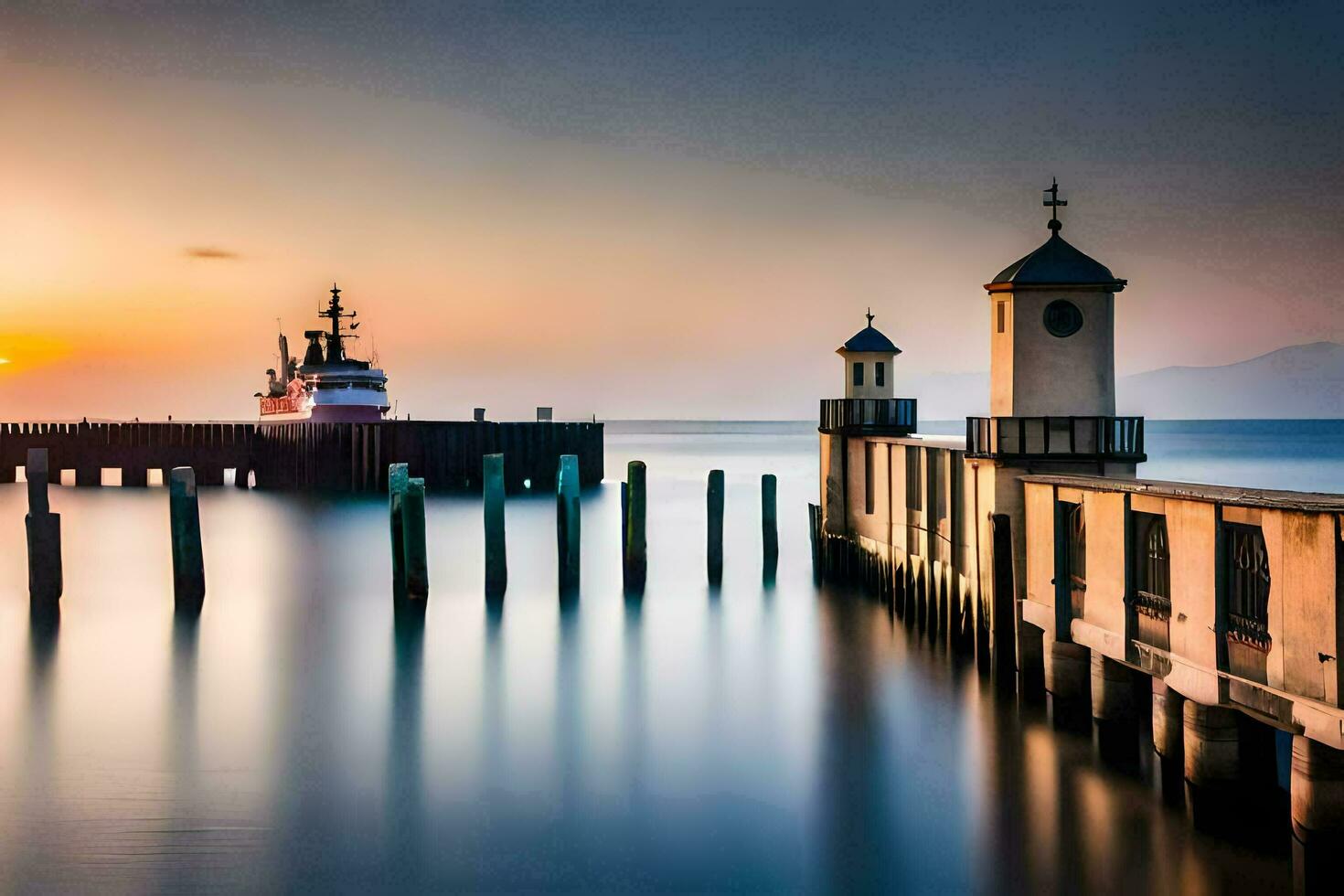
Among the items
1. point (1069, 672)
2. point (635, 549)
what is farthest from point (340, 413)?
point (1069, 672)

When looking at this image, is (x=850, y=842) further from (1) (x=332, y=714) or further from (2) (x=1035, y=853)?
(1) (x=332, y=714)

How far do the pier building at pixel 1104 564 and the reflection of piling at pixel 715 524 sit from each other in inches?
131

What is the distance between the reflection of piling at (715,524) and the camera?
23.7 m

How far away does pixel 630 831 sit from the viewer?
11383 mm

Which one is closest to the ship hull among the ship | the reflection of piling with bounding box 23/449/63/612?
the ship

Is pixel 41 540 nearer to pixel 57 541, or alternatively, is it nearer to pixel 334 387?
pixel 57 541

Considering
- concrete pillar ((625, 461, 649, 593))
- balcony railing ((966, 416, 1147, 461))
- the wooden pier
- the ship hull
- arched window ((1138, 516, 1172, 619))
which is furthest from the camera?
the ship hull

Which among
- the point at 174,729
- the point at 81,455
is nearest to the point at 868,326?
the point at 174,729

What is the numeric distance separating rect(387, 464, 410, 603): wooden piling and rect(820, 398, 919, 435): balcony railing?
978 centimetres

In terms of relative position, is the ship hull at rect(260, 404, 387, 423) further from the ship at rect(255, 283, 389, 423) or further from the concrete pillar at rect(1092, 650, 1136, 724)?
the concrete pillar at rect(1092, 650, 1136, 724)

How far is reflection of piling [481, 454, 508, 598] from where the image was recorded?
822 inches

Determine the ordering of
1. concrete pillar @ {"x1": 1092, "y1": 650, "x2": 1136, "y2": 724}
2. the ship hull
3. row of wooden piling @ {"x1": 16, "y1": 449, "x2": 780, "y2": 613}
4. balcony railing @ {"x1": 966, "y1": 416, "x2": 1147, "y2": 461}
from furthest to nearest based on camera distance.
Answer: the ship hull < row of wooden piling @ {"x1": 16, "y1": 449, "x2": 780, "y2": 613} < balcony railing @ {"x1": 966, "y1": 416, "x2": 1147, "y2": 461} < concrete pillar @ {"x1": 1092, "y1": 650, "x2": 1136, "y2": 724}

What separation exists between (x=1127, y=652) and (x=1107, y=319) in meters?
6.04

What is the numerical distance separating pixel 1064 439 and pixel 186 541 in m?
15.1
